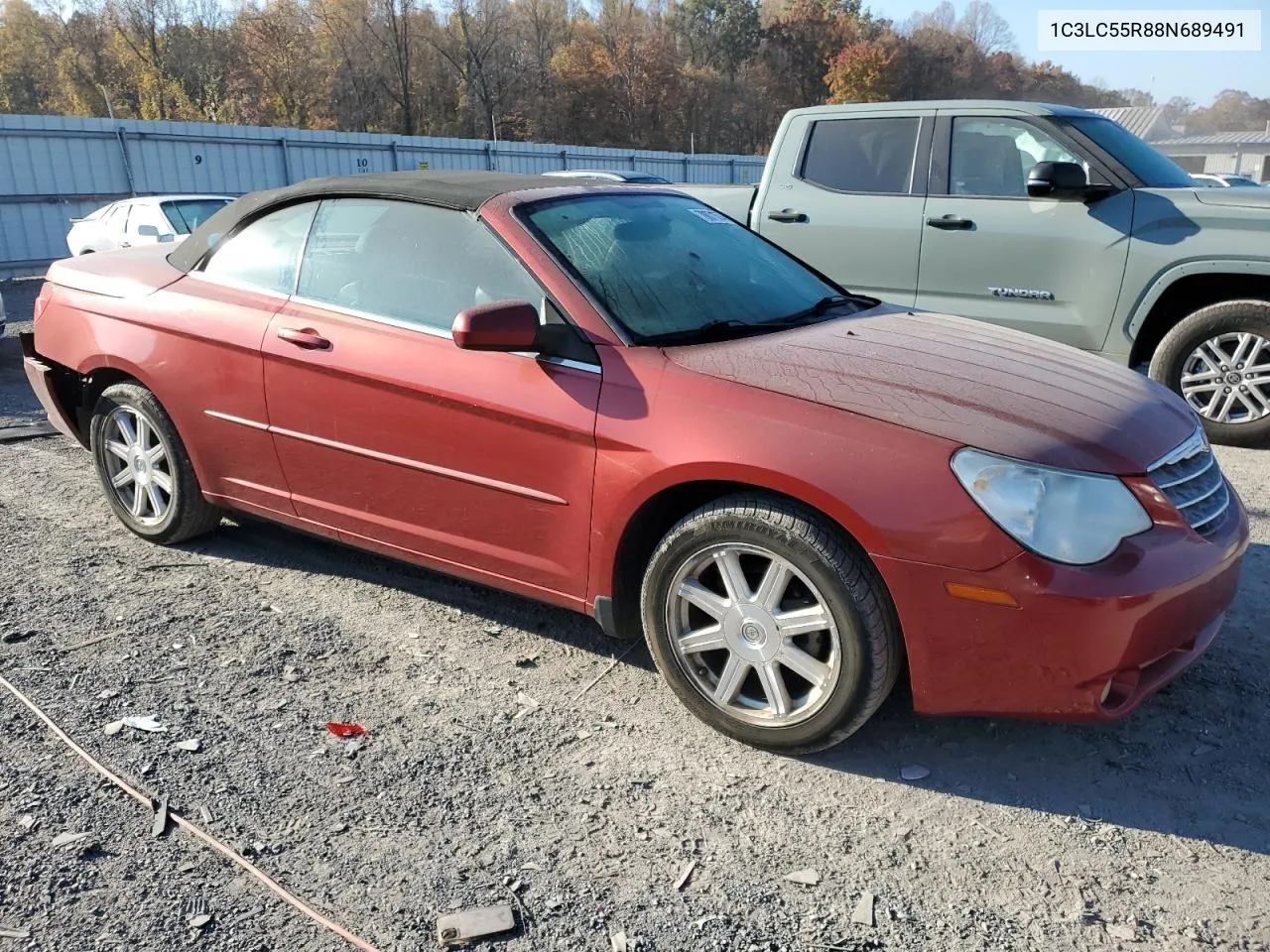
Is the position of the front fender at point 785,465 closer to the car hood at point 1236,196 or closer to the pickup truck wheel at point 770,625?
the pickup truck wheel at point 770,625

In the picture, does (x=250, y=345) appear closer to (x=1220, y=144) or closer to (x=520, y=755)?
(x=520, y=755)

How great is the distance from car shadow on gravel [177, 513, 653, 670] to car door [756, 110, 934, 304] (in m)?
3.75

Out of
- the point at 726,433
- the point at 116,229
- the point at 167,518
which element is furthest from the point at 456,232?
the point at 116,229

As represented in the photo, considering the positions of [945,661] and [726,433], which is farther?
[726,433]

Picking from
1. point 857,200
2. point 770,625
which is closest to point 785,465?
point 770,625

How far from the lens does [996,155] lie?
20.9 ft

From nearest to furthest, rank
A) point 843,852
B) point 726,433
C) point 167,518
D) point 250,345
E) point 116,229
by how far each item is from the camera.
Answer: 1. point 843,852
2. point 726,433
3. point 250,345
4. point 167,518
5. point 116,229

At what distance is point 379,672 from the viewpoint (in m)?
3.39

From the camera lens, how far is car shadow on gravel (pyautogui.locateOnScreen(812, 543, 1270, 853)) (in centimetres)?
264

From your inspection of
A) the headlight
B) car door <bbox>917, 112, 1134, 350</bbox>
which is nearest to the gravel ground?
the headlight

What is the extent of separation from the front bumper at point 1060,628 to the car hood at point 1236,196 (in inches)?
147


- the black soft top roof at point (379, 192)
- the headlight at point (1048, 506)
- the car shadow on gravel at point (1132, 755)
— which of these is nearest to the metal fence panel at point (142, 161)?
the black soft top roof at point (379, 192)

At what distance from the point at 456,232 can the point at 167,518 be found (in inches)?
76.1

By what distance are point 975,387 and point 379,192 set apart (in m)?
2.21
